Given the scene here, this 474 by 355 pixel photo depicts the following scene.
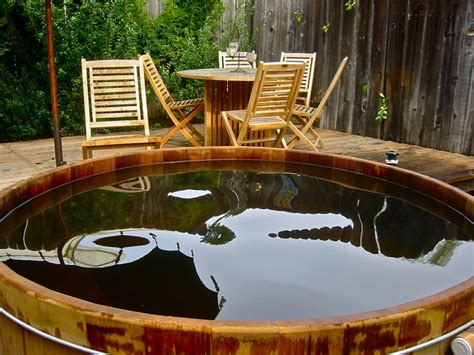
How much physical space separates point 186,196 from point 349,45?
16.1 ft

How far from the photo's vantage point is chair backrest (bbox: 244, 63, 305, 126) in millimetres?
3941

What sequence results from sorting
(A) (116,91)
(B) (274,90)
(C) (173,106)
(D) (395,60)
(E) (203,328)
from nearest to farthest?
(E) (203,328)
(B) (274,90)
(A) (116,91)
(C) (173,106)
(D) (395,60)

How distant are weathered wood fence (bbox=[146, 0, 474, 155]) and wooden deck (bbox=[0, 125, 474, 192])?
0.80 ft

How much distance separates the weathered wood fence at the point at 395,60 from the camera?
4898 millimetres

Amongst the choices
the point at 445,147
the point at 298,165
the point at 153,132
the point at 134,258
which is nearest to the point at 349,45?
the point at 445,147

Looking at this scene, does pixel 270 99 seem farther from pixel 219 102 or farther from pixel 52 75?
pixel 52 75

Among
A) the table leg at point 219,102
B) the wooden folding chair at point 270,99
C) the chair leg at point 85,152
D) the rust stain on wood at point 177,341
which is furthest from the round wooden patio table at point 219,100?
the rust stain on wood at point 177,341

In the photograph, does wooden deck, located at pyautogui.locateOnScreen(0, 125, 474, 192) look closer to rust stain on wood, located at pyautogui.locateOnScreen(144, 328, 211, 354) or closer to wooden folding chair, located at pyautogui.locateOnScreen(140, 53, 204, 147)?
wooden folding chair, located at pyautogui.locateOnScreen(140, 53, 204, 147)

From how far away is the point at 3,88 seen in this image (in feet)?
18.1

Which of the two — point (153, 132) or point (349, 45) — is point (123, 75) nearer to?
point (153, 132)

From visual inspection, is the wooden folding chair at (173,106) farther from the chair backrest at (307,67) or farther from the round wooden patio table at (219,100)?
the chair backrest at (307,67)

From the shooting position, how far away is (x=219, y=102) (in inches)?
194

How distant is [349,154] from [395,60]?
138 centimetres

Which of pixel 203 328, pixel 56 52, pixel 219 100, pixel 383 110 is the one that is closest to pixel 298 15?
pixel 383 110
